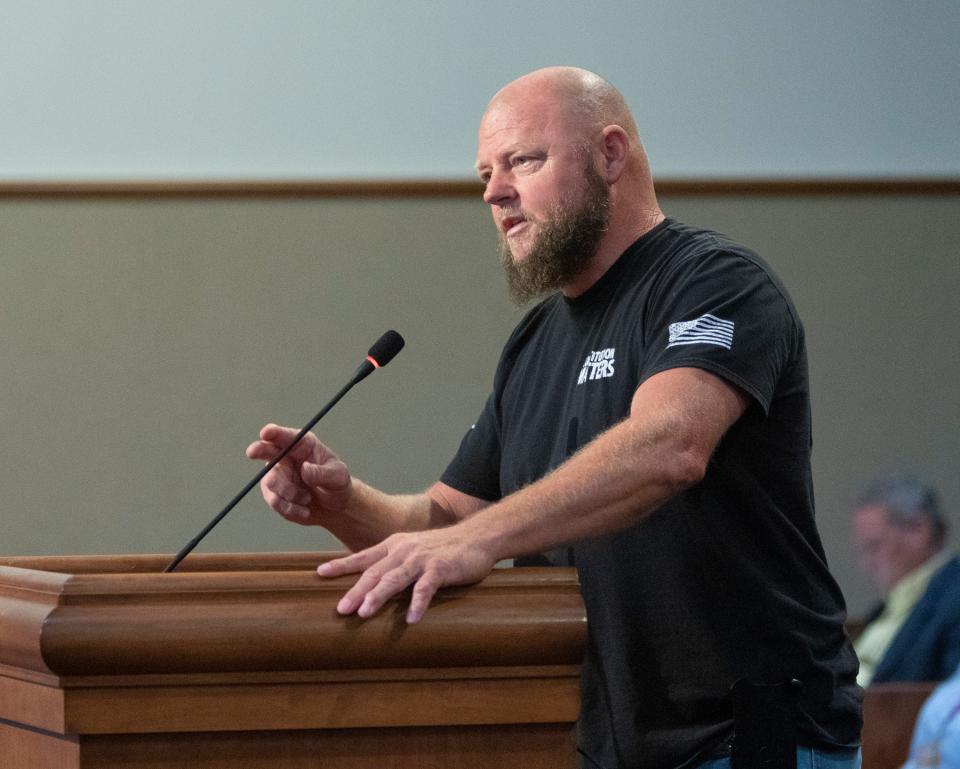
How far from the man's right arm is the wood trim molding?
6.44ft

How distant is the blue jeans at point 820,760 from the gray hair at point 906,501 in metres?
2.17

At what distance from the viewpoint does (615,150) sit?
1940 mm

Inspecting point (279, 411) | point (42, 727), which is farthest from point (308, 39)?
point (42, 727)

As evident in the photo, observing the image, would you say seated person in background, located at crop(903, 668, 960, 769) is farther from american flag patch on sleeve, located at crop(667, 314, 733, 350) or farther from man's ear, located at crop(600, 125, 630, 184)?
american flag patch on sleeve, located at crop(667, 314, 733, 350)

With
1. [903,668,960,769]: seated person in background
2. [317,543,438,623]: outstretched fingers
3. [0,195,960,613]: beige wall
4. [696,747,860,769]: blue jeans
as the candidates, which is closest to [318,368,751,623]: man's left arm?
[317,543,438,623]: outstretched fingers

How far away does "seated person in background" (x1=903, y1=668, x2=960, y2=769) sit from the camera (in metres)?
2.65

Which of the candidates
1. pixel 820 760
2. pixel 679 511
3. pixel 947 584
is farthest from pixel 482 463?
pixel 947 584

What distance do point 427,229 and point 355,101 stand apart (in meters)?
0.41

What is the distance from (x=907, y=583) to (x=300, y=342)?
68.5 inches

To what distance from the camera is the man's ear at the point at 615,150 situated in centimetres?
192

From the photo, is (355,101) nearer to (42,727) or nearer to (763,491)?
(763,491)

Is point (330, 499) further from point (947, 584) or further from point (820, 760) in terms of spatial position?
point (947, 584)

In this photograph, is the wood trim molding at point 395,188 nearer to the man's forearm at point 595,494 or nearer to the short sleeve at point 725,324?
the short sleeve at point 725,324

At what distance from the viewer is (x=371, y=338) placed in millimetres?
3863
